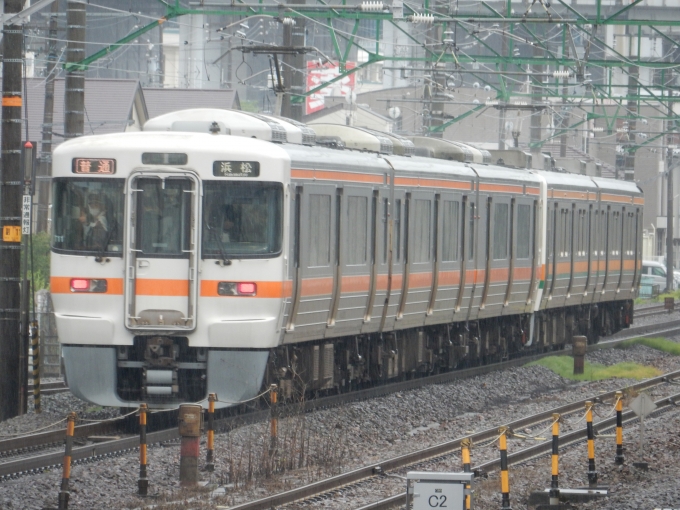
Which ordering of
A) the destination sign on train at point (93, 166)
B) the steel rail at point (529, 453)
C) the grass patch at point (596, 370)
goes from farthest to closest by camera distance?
the grass patch at point (596, 370) < the destination sign on train at point (93, 166) < the steel rail at point (529, 453)

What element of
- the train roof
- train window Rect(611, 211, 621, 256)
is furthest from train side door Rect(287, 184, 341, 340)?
train window Rect(611, 211, 621, 256)

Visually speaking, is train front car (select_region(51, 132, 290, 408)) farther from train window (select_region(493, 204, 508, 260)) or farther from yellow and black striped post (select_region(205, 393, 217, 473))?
train window (select_region(493, 204, 508, 260))

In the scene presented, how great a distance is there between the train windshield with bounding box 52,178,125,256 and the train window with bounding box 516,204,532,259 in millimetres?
9506

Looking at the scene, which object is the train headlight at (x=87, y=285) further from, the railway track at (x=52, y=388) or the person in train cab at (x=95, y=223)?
the railway track at (x=52, y=388)

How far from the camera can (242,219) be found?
43.8 ft

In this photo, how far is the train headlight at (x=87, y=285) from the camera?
1328 cm

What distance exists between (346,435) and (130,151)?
3.45 m

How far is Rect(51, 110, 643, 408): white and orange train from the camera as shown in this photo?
13203 mm

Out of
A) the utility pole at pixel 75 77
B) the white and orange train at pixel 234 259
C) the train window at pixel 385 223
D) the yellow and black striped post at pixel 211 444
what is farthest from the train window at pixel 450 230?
the yellow and black striped post at pixel 211 444

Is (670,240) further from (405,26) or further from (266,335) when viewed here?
(266,335)

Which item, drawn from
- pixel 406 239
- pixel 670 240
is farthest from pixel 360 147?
pixel 670 240

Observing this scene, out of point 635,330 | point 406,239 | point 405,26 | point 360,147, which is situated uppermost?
point 405,26

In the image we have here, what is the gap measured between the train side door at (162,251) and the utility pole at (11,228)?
190 centimetres

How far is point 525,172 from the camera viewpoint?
73.2ft
